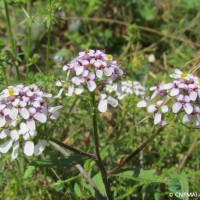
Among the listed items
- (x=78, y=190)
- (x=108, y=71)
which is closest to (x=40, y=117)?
(x=108, y=71)

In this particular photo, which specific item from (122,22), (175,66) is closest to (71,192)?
(175,66)

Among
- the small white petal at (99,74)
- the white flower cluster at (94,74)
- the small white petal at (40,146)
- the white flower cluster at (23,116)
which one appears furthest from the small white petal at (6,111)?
the small white petal at (99,74)

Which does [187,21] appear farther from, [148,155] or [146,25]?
[148,155]

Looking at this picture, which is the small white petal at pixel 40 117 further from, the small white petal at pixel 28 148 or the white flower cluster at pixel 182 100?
the white flower cluster at pixel 182 100

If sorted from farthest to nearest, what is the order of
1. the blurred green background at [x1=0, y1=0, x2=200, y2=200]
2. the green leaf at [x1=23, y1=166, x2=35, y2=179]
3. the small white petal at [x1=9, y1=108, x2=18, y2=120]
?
the green leaf at [x1=23, y1=166, x2=35, y2=179] → the blurred green background at [x1=0, y1=0, x2=200, y2=200] → the small white petal at [x1=9, y1=108, x2=18, y2=120]

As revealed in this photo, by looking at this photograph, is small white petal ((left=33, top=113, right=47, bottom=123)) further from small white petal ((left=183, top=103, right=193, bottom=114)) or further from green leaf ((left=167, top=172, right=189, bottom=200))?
green leaf ((left=167, top=172, right=189, bottom=200))

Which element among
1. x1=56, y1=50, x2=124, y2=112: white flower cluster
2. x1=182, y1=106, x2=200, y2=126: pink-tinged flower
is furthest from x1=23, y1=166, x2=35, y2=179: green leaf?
x1=182, y1=106, x2=200, y2=126: pink-tinged flower

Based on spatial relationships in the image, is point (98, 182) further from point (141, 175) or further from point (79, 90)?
point (79, 90)
